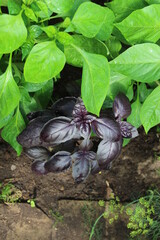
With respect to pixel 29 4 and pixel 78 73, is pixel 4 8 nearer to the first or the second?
pixel 78 73

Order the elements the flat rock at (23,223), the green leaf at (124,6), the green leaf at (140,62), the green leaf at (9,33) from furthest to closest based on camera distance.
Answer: the flat rock at (23,223) → the green leaf at (124,6) → the green leaf at (140,62) → the green leaf at (9,33)

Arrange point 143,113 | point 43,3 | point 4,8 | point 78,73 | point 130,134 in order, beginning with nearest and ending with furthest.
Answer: point 43,3 < point 143,113 < point 130,134 < point 4,8 < point 78,73

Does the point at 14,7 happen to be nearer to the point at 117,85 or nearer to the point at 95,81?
the point at 95,81

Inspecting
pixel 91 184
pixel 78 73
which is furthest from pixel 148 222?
pixel 78 73

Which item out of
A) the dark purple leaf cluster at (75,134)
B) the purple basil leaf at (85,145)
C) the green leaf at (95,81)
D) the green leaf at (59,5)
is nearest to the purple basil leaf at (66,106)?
the dark purple leaf cluster at (75,134)

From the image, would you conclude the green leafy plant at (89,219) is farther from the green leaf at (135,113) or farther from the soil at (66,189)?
the green leaf at (135,113)

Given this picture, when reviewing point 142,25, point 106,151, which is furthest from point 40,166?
point 142,25
